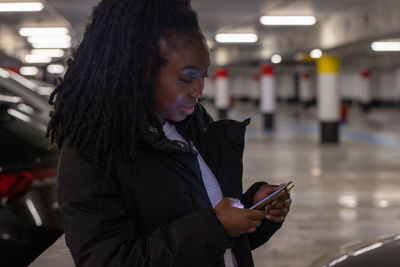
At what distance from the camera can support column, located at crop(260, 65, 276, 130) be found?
81.0ft

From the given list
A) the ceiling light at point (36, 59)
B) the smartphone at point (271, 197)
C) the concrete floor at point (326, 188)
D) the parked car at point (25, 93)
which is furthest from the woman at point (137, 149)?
the ceiling light at point (36, 59)

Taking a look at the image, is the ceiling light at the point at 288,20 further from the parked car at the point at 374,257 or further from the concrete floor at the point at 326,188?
the parked car at the point at 374,257

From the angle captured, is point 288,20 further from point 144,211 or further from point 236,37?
point 144,211

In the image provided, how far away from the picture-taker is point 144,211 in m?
1.63

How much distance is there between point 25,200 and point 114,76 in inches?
99.2

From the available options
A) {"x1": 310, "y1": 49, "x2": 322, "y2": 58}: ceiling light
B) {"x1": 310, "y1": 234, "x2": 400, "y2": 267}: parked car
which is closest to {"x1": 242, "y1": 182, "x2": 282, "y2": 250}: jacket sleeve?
{"x1": 310, "y1": 234, "x2": 400, "y2": 267}: parked car

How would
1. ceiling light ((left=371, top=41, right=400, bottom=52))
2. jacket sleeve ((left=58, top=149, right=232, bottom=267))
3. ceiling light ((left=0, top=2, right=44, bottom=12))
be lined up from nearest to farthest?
jacket sleeve ((left=58, top=149, right=232, bottom=267)) → ceiling light ((left=0, top=2, right=44, bottom=12)) → ceiling light ((left=371, top=41, right=400, bottom=52))

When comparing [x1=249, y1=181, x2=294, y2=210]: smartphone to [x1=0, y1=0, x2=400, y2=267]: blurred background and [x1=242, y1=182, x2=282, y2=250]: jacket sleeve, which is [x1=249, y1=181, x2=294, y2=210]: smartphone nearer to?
[x1=242, y1=182, x2=282, y2=250]: jacket sleeve

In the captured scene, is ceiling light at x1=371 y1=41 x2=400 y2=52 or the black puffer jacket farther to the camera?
ceiling light at x1=371 y1=41 x2=400 y2=52

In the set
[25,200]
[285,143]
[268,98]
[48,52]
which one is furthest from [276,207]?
[48,52]

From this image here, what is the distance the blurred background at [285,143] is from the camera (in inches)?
154

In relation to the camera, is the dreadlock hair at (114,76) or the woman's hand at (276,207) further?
the woman's hand at (276,207)

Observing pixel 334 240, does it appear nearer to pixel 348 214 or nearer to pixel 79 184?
pixel 348 214

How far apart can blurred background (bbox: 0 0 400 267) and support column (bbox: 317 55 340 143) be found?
3cm
